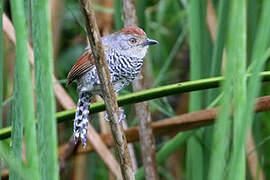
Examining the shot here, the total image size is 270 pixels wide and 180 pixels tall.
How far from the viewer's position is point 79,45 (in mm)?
4641

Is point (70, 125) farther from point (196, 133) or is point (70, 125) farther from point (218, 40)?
point (218, 40)

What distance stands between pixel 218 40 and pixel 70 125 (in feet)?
7.88

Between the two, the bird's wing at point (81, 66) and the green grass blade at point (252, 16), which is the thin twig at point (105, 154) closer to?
the bird's wing at point (81, 66)

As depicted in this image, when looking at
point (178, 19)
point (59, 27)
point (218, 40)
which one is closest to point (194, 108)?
point (218, 40)

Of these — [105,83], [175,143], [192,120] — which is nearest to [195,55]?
[192,120]

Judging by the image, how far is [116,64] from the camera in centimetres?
277

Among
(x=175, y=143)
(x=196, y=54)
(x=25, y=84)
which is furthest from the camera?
(x=175, y=143)

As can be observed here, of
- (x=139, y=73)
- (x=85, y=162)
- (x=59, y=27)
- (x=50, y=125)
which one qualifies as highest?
(x=59, y=27)

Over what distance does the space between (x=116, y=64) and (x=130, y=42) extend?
20 cm

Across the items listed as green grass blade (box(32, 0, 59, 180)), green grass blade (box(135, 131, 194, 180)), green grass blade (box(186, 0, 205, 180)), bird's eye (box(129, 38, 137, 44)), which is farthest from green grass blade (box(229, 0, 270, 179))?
bird's eye (box(129, 38, 137, 44))

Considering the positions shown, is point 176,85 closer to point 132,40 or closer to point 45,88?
point 45,88

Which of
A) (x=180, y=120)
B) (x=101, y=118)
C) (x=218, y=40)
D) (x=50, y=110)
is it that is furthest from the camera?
(x=101, y=118)

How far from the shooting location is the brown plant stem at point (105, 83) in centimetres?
131

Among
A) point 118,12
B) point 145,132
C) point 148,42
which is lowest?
point 145,132
